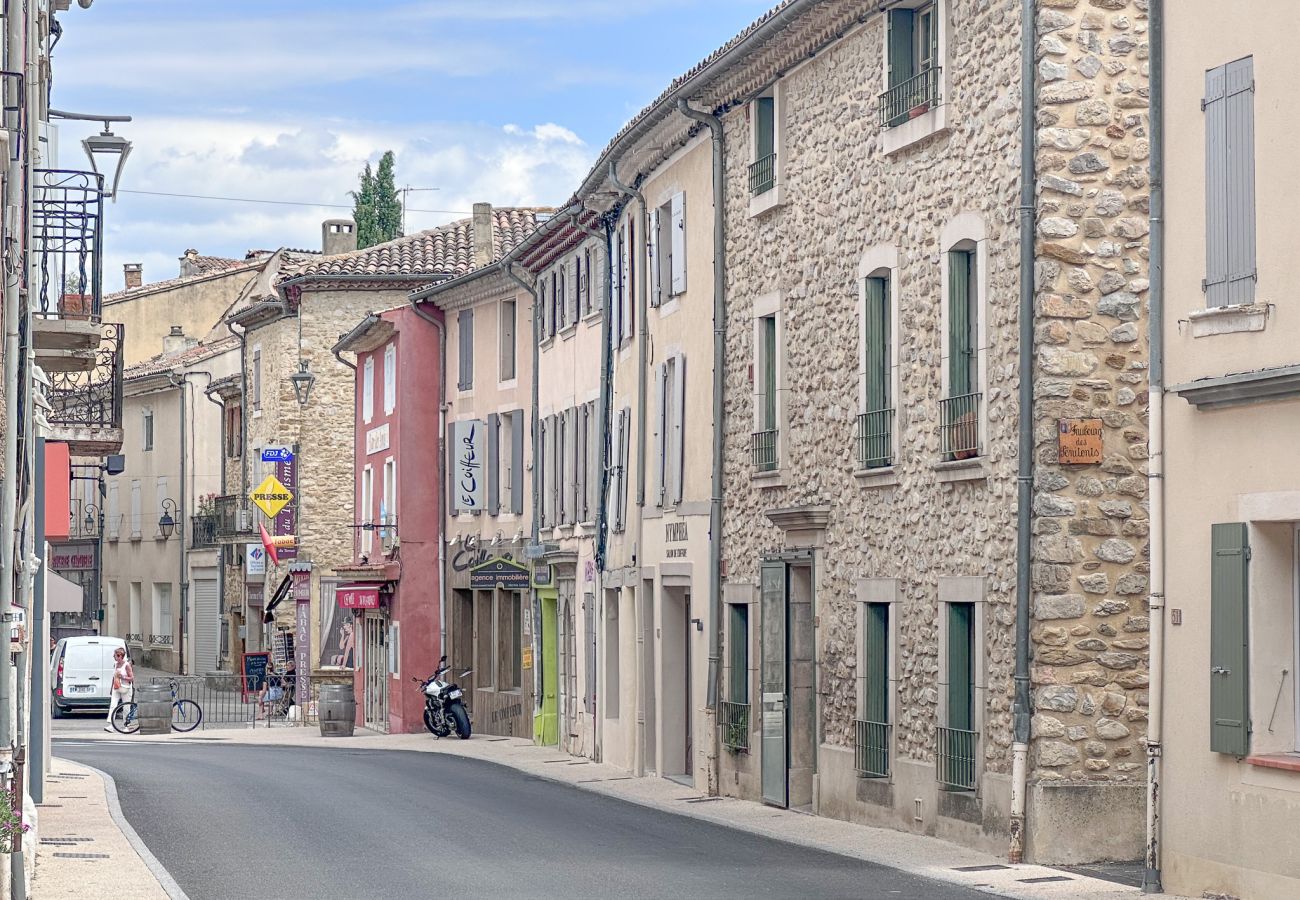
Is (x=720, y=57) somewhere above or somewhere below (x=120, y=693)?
above

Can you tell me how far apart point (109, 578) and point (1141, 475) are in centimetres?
5866

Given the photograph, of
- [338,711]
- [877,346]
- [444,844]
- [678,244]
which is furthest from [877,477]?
[338,711]

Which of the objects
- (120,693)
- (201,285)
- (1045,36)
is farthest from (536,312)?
(201,285)

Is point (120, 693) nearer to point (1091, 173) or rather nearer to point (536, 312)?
point (536, 312)

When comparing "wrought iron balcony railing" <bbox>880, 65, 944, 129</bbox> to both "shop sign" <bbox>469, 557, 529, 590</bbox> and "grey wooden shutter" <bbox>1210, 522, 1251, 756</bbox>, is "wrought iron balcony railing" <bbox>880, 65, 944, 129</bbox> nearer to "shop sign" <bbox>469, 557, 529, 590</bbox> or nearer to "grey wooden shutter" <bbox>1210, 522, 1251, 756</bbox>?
"grey wooden shutter" <bbox>1210, 522, 1251, 756</bbox>

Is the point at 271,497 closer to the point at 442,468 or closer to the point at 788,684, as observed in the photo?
the point at 442,468

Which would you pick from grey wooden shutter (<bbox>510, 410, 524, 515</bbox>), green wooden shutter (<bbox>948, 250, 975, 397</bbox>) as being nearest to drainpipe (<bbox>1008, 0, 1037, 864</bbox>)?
green wooden shutter (<bbox>948, 250, 975, 397</bbox>)

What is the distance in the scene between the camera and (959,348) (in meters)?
17.8

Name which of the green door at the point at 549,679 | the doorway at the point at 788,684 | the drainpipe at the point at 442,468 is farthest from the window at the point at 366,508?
the doorway at the point at 788,684

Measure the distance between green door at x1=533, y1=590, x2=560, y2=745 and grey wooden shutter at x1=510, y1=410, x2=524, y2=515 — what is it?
238 cm

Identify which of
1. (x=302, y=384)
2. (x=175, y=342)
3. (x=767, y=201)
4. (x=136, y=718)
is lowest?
(x=136, y=718)

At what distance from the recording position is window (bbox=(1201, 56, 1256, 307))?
13289 mm

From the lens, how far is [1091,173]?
53.3ft

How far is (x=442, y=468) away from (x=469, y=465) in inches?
83.4
